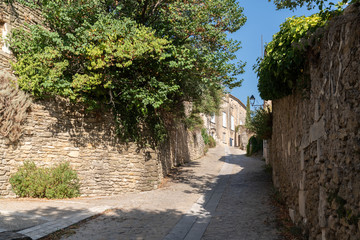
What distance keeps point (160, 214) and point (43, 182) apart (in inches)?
152

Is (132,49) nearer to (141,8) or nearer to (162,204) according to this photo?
(141,8)

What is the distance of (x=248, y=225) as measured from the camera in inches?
220

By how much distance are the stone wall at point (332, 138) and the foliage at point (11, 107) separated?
7603 mm

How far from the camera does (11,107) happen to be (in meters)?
7.85

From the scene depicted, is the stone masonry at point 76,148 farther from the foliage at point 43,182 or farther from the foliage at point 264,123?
the foliage at point 264,123

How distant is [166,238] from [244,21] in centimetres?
860

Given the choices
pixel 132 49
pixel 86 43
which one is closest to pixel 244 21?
pixel 132 49

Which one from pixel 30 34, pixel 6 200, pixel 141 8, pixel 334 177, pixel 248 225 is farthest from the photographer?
pixel 141 8

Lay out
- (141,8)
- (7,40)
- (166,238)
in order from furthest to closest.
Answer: (141,8), (7,40), (166,238)

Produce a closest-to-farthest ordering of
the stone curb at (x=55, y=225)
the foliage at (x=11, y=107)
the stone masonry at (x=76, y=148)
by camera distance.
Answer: the stone curb at (x=55, y=225)
the foliage at (x=11, y=107)
the stone masonry at (x=76, y=148)

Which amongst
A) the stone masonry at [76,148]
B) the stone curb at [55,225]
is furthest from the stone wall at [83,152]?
the stone curb at [55,225]

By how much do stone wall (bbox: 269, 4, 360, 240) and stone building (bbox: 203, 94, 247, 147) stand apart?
29.2 meters

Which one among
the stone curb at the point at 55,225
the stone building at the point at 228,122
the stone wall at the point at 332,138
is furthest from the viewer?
the stone building at the point at 228,122

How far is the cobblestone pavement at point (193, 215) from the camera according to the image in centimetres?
519
